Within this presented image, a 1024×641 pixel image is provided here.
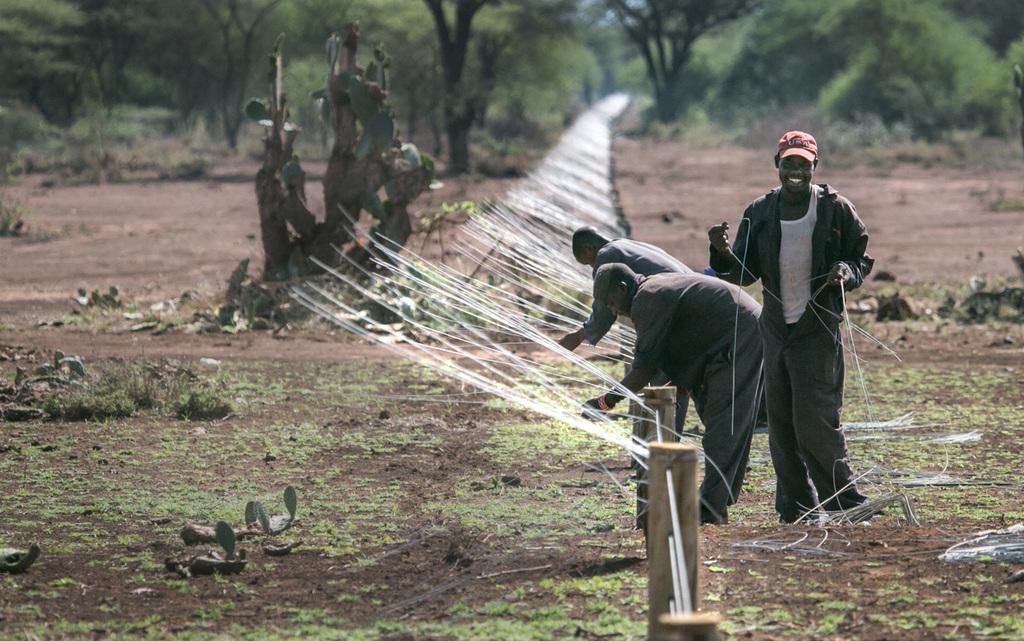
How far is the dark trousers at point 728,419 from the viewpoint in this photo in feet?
17.4

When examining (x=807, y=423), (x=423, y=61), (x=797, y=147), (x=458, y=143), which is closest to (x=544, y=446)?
(x=807, y=423)

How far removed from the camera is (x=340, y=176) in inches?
444

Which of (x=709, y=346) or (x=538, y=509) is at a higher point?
(x=709, y=346)

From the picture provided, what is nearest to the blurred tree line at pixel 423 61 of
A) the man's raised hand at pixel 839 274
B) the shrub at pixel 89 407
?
the shrub at pixel 89 407

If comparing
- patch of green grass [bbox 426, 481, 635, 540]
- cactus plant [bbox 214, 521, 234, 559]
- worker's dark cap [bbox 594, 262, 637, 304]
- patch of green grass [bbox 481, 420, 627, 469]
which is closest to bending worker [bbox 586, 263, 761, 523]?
worker's dark cap [bbox 594, 262, 637, 304]

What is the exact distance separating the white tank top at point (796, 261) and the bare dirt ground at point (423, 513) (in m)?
0.78

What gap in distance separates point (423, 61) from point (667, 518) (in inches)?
1158

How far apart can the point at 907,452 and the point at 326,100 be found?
6661 millimetres

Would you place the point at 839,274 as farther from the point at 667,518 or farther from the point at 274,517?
the point at 274,517

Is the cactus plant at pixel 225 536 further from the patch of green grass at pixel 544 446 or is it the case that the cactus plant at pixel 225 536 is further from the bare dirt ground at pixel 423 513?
the patch of green grass at pixel 544 446

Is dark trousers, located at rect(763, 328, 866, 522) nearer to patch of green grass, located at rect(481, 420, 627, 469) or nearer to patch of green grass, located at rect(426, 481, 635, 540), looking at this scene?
patch of green grass, located at rect(426, 481, 635, 540)

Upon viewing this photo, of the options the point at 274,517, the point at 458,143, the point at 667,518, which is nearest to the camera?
the point at 667,518

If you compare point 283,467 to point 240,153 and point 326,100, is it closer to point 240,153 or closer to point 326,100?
point 326,100

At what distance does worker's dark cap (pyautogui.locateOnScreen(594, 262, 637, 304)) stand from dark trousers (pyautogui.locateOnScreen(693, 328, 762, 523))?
1.44 feet
